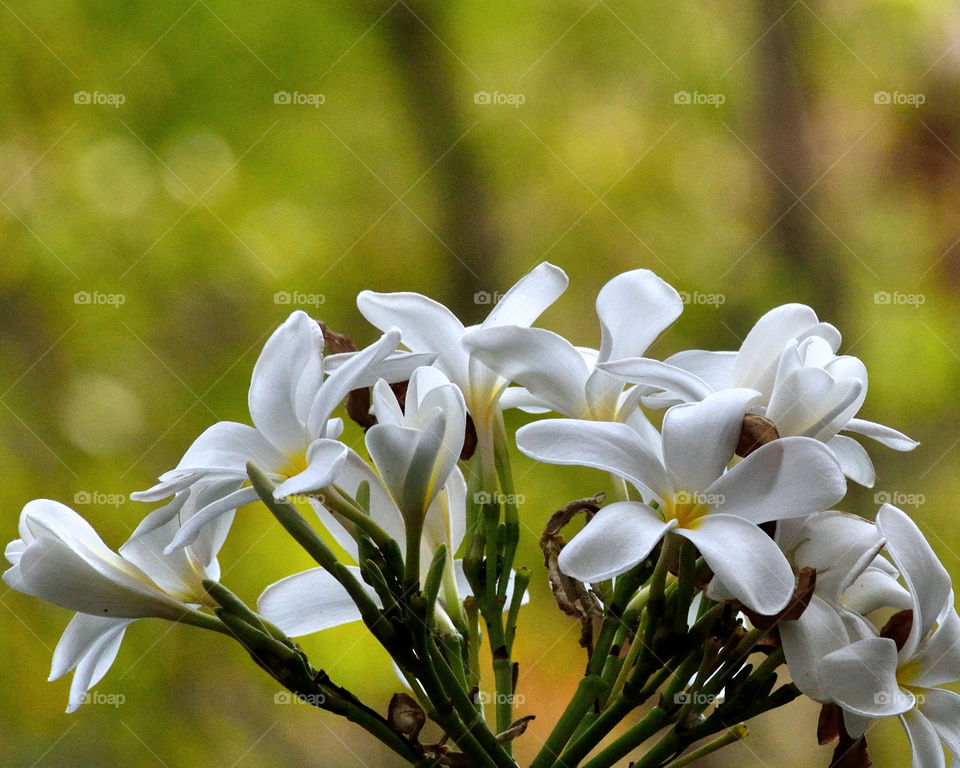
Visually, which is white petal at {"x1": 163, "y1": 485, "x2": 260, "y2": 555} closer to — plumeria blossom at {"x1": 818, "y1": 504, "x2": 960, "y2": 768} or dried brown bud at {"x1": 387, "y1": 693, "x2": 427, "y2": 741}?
dried brown bud at {"x1": 387, "y1": 693, "x2": 427, "y2": 741}

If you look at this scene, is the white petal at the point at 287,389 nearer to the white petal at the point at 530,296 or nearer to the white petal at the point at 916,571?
the white petal at the point at 530,296

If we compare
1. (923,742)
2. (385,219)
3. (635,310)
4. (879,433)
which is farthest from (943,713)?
(385,219)

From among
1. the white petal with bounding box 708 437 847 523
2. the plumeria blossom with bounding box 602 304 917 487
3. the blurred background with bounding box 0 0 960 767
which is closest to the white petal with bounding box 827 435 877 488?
the plumeria blossom with bounding box 602 304 917 487

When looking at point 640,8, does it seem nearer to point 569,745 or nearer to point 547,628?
point 547,628

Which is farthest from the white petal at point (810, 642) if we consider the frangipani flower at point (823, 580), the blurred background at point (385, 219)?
the blurred background at point (385, 219)

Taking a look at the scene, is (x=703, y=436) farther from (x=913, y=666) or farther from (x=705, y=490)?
(x=913, y=666)

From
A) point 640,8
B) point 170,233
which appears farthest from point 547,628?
point 640,8
